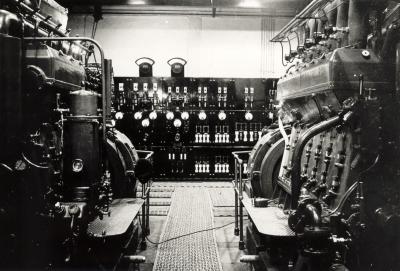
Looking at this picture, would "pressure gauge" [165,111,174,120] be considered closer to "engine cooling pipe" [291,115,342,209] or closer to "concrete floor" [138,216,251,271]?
"concrete floor" [138,216,251,271]

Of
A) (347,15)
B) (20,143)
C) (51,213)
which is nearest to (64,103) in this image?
(20,143)

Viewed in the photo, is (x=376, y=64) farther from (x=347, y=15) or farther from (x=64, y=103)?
(x=64, y=103)

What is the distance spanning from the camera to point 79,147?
13.7 feet

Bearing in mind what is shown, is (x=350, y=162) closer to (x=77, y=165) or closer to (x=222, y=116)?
(x=77, y=165)

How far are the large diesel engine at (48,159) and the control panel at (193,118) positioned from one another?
592 cm

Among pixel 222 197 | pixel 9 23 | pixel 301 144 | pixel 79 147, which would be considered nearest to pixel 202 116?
pixel 222 197

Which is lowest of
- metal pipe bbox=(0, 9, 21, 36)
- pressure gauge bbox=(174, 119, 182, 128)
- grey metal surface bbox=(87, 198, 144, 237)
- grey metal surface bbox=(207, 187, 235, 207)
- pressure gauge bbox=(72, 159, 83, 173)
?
grey metal surface bbox=(207, 187, 235, 207)

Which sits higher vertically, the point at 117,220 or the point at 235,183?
the point at 235,183

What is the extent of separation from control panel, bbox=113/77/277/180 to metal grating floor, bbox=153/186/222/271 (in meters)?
2.15

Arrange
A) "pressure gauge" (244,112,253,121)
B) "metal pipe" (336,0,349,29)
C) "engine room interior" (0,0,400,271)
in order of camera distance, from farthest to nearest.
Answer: "pressure gauge" (244,112,253,121), "metal pipe" (336,0,349,29), "engine room interior" (0,0,400,271)

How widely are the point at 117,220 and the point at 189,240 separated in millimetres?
1653

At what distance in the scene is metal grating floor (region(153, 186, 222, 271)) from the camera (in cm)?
500

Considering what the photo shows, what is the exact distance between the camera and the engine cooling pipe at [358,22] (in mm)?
3898

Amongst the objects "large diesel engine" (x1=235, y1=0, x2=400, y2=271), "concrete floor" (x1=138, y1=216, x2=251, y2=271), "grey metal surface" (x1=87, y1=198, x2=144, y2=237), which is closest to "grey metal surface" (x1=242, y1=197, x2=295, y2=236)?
"large diesel engine" (x1=235, y1=0, x2=400, y2=271)
